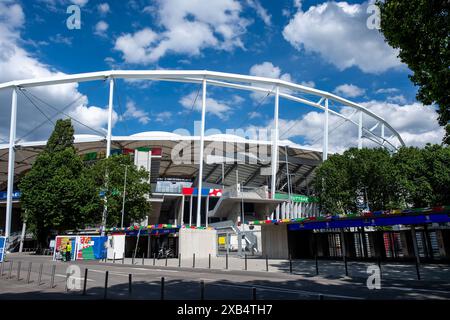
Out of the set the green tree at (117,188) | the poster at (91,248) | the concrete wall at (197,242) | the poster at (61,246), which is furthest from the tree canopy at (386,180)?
the poster at (61,246)

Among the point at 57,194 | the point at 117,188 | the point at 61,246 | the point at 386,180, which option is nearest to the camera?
the point at 61,246

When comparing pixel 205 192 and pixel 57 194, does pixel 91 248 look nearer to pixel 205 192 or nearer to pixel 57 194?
pixel 57 194

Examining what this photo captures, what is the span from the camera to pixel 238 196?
54.9 m

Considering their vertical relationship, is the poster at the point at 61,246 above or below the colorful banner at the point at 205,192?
below

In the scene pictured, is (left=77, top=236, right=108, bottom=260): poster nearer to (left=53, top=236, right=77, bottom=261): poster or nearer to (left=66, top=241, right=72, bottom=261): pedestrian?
(left=53, top=236, right=77, bottom=261): poster

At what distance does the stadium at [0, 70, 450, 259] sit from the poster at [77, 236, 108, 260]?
193 inches

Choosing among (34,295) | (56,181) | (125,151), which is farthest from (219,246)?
(125,151)

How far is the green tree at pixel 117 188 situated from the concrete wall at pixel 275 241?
17.3 meters

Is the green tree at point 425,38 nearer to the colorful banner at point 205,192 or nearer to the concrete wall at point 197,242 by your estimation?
the concrete wall at point 197,242

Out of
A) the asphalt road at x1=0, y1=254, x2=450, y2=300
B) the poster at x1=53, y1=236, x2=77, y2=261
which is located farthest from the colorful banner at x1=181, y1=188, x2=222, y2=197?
the asphalt road at x1=0, y1=254, x2=450, y2=300

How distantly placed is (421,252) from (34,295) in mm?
23534

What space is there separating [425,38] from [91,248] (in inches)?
1132

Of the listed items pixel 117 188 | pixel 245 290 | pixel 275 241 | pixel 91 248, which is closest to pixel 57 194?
pixel 117 188

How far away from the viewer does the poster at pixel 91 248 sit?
98.3 feet
